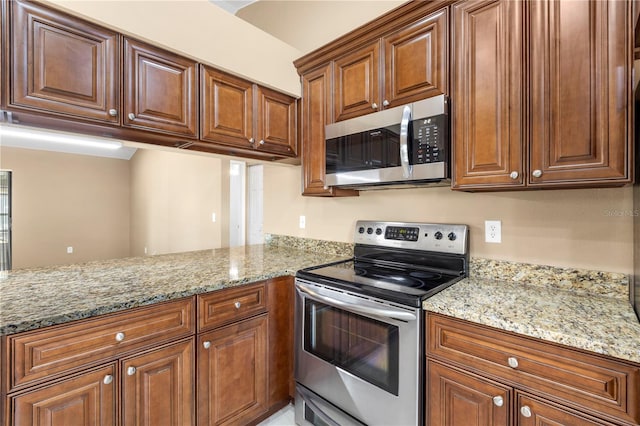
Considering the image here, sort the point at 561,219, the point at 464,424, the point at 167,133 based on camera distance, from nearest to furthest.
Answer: the point at 464,424 < the point at 561,219 < the point at 167,133

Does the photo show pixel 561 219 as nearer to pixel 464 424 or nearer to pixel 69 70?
pixel 464 424

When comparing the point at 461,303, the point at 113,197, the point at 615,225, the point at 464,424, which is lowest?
the point at 464,424

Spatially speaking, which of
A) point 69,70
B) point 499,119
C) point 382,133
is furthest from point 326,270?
point 69,70

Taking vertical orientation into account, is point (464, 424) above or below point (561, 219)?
below

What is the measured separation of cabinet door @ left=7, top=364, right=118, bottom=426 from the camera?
0.99 metres

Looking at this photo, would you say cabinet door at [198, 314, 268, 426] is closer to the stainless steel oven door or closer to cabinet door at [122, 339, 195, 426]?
cabinet door at [122, 339, 195, 426]

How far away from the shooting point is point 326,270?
1.77m

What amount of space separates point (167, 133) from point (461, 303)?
67.0 inches

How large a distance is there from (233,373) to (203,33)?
1.93 meters

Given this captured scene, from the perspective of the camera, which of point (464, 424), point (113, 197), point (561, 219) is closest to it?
point (464, 424)

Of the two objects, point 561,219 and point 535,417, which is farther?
point 561,219

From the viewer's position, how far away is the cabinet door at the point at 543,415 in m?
0.93

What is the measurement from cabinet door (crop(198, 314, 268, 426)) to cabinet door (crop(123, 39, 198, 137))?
1.15 metres

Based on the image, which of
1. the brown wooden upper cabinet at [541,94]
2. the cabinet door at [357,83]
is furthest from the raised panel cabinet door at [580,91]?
the cabinet door at [357,83]
